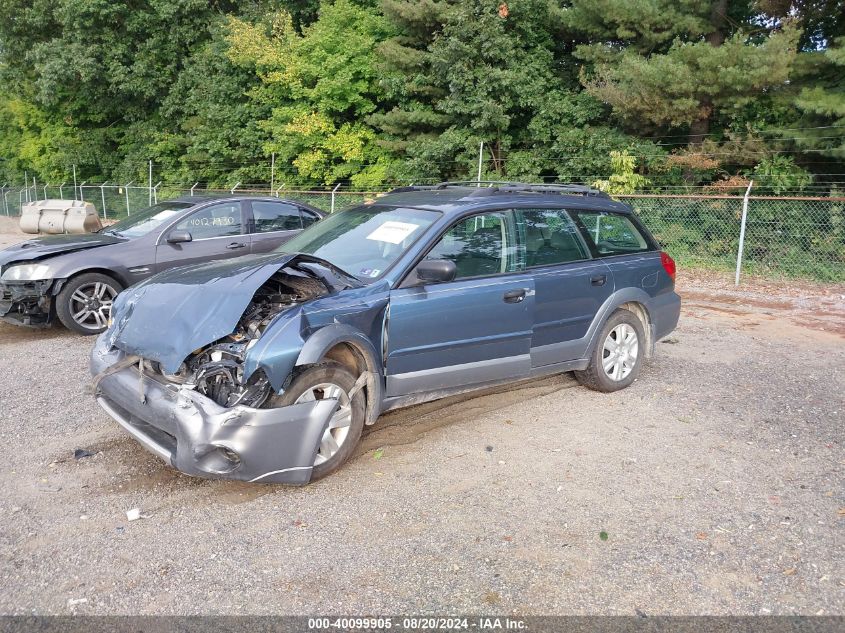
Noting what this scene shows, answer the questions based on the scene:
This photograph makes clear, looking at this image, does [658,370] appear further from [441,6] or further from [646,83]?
[441,6]

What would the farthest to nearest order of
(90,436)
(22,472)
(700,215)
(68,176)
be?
(68,176)
(700,215)
(90,436)
(22,472)

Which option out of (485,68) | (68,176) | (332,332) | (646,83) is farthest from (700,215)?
(68,176)

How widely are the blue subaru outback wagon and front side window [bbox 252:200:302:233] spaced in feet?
11.0

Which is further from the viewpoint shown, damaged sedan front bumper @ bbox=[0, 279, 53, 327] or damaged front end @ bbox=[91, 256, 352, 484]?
damaged sedan front bumper @ bbox=[0, 279, 53, 327]

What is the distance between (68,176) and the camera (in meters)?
33.7

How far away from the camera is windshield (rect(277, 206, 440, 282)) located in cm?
452

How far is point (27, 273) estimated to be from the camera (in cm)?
697

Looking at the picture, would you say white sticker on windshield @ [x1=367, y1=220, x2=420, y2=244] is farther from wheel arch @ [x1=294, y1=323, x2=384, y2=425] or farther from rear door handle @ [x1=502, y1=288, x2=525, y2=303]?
wheel arch @ [x1=294, y1=323, x2=384, y2=425]

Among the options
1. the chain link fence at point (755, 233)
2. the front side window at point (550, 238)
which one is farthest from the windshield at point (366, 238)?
the chain link fence at point (755, 233)

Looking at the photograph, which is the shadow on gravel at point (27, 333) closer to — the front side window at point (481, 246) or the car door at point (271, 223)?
the car door at point (271, 223)

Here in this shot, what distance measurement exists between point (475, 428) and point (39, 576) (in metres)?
2.81

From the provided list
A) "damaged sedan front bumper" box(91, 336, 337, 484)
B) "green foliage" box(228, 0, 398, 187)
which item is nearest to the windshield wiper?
"damaged sedan front bumper" box(91, 336, 337, 484)

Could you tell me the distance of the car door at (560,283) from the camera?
4.97 metres

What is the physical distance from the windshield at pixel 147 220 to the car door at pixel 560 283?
4924 millimetres
